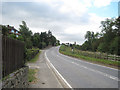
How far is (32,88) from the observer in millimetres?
6152

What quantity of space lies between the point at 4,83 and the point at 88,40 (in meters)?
100

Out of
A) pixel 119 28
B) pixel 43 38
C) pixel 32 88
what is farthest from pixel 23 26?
pixel 32 88

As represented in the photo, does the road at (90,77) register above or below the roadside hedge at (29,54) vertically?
below

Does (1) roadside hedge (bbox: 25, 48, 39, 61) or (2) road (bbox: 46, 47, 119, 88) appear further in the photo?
(1) roadside hedge (bbox: 25, 48, 39, 61)

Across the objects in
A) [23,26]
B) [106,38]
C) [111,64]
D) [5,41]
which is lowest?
[111,64]

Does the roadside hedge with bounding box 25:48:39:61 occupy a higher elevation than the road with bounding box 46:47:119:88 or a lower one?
higher

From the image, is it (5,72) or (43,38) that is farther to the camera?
(43,38)

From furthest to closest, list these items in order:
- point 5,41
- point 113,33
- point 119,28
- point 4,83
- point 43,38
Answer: point 43,38
point 113,33
point 119,28
point 5,41
point 4,83

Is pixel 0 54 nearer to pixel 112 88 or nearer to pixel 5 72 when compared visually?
pixel 5 72

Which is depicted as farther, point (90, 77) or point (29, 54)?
point (29, 54)

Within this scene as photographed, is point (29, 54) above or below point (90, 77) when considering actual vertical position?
above

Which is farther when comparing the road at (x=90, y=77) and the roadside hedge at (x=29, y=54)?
the roadside hedge at (x=29, y=54)

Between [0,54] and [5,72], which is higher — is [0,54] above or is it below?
above

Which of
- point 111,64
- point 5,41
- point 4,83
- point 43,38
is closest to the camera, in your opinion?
point 4,83
